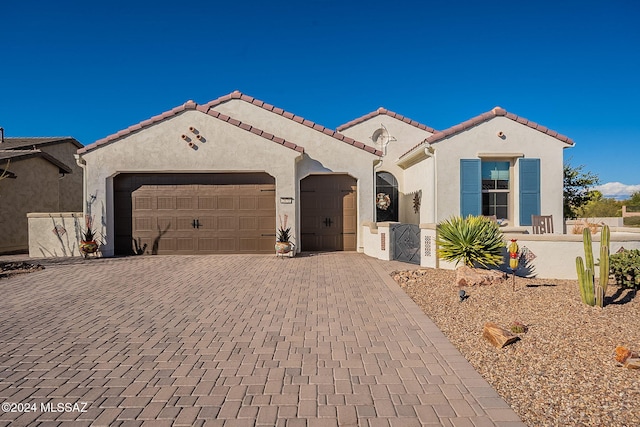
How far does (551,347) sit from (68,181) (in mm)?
21040

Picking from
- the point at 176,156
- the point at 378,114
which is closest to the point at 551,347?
the point at 176,156

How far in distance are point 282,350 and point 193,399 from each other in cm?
129

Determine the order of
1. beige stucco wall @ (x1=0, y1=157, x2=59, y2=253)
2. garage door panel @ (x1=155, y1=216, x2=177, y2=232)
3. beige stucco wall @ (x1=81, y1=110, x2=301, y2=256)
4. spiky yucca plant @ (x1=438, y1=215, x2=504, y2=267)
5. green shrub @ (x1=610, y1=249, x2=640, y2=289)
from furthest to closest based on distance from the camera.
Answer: beige stucco wall @ (x1=0, y1=157, x2=59, y2=253)
garage door panel @ (x1=155, y1=216, x2=177, y2=232)
beige stucco wall @ (x1=81, y1=110, x2=301, y2=256)
spiky yucca plant @ (x1=438, y1=215, x2=504, y2=267)
green shrub @ (x1=610, y1=249, x2=640, y2=289)

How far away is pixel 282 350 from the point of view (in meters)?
4.43

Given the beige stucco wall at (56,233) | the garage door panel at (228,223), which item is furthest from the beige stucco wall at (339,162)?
the beige stucco wall at (56,233)

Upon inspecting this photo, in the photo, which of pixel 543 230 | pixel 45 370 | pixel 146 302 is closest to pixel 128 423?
pixel 45 370

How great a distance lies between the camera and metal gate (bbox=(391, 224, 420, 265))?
1167 cm

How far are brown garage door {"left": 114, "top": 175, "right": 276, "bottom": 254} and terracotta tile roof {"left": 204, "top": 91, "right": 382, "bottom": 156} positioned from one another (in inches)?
116

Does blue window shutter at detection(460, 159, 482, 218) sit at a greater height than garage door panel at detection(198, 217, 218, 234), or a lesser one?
greater

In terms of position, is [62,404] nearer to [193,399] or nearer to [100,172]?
[193,399]

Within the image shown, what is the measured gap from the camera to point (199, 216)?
1291 centimetres

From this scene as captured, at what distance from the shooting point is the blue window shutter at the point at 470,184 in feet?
43.4

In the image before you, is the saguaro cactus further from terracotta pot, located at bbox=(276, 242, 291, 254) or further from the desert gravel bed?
terracotta pot, located at bbox=(276, 242, 291, 254)

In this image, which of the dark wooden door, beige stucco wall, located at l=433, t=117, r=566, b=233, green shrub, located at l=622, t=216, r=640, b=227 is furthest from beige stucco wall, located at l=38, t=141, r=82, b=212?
green shrub, located at l=622, t=216, r=640, b=227
